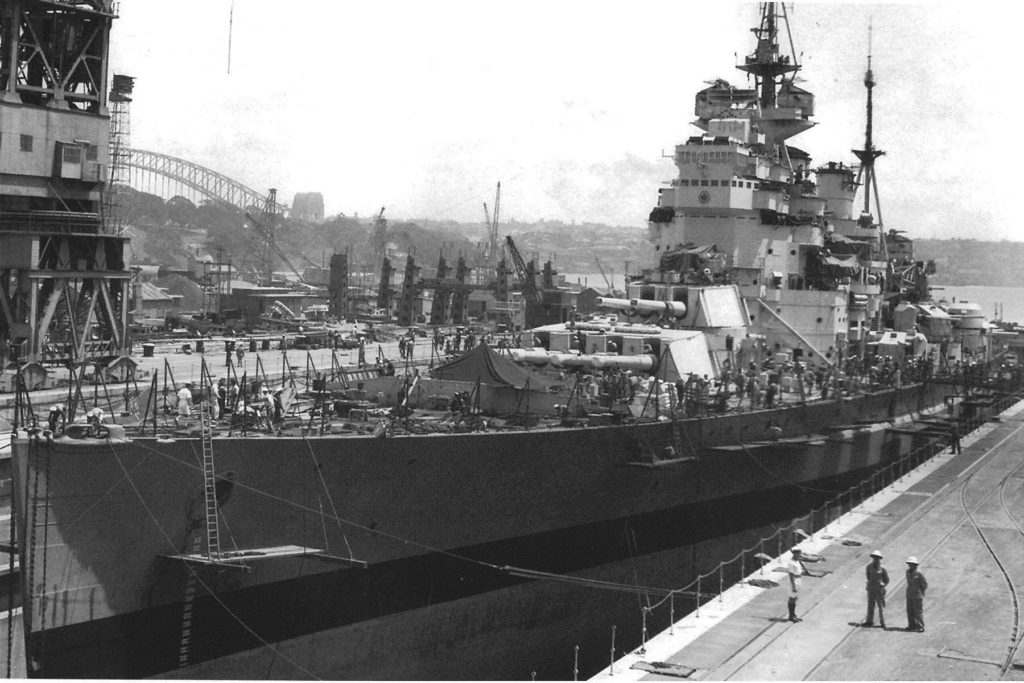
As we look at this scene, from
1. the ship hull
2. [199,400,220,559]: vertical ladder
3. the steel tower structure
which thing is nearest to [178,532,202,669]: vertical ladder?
the ship hull

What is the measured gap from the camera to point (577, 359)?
2084 cm

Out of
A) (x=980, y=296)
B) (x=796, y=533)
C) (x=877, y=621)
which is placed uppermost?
(x=980, y=296)

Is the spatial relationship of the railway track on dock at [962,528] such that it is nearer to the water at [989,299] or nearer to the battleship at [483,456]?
the battleship at [483,456]

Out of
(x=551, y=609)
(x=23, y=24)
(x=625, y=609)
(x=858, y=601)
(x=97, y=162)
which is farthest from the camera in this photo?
(x=97, y=162)

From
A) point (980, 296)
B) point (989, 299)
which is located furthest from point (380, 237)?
point (980, 296)

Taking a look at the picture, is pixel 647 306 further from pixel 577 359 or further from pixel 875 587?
pixel 875 587

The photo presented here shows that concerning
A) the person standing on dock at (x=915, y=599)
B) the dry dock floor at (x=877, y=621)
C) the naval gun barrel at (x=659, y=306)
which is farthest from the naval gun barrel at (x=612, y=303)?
the person standing on dock at (x=915, y=599)

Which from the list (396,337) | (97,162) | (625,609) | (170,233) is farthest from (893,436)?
(170,233)

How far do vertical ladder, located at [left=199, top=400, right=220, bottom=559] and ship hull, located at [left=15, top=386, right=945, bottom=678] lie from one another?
129 millimetres

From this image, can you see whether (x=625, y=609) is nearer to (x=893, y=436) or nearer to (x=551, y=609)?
(x=551, y=609)

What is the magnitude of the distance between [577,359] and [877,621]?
8.81 metres

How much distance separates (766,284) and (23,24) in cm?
1626

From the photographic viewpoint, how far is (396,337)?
163ft

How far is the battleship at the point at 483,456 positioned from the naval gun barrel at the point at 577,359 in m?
0.05
